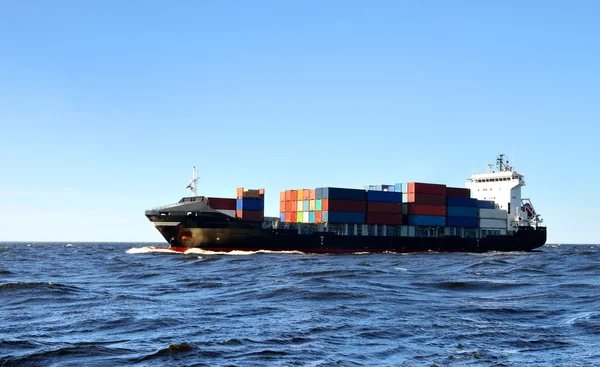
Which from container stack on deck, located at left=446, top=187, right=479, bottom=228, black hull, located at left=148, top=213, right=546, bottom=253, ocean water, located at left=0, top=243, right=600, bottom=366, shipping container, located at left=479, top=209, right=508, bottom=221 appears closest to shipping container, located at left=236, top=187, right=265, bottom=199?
black hull, located at left=148, top=213, right=546, bottom=253

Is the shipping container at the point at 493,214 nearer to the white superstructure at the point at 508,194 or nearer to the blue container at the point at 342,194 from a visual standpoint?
the white superstructure at the point at 508,194

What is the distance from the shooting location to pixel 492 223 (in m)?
87.2

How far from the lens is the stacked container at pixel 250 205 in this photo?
67.6m

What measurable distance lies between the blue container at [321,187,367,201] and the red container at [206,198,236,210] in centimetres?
1127

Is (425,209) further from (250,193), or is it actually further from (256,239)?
(256,239)

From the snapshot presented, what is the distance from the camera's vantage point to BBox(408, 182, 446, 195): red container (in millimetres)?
78375

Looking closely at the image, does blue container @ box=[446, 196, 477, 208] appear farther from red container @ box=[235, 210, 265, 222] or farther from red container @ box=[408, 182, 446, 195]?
→ red container @ box=[235, 210, 265, 222]

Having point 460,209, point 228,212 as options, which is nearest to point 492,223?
point 460,209

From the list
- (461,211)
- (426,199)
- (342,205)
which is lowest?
(461,211)

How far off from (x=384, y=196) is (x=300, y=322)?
57.5 metres

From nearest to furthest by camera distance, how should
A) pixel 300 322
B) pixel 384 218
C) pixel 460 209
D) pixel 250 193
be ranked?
pixel 300 322 < pixel 250 193 < pixel 384 218 < pixel 460 209

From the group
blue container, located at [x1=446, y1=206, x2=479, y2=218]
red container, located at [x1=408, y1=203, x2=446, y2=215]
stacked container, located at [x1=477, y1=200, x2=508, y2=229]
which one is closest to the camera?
red container, located at [x1=408, y1=203, x2=446, y2=215]

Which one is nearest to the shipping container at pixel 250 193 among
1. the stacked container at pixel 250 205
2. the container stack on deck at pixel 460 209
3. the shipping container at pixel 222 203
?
the stacked container at pixel 250 205

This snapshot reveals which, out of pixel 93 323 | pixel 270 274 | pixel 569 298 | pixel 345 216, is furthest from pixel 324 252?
pixel 93 323
